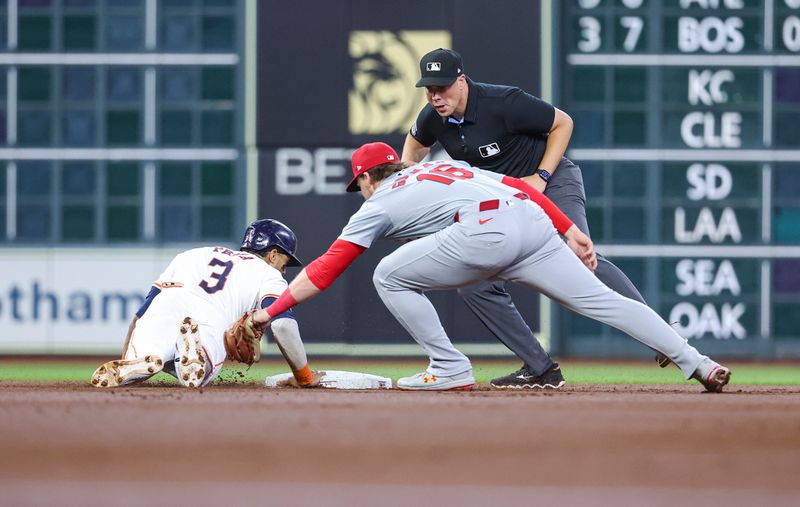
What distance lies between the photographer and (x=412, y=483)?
4.27 meters

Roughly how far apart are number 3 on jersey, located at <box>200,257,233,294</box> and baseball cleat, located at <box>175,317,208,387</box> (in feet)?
1.06

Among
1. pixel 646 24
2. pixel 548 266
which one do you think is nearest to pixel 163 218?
pixel 646 24

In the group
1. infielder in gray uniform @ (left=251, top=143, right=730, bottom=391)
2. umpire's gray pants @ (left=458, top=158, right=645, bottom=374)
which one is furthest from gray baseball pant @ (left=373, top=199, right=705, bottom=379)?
umpire's gray pants @ (left=458, top=158, right=645, bottom=374)

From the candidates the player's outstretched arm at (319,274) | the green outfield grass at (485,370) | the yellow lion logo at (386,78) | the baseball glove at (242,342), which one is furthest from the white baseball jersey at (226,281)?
the yellow lion logo at (386,78)

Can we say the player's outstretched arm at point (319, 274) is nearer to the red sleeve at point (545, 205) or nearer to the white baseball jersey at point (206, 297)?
the white baseball jersey at point (206, 297)

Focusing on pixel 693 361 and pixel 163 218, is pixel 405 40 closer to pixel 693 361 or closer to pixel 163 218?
pixel 163 218

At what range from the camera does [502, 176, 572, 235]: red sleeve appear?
5371 mm

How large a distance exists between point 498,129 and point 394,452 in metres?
2.21

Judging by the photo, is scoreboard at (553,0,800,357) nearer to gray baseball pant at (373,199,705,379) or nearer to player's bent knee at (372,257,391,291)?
gray baseball pant at (373,199,705,379)

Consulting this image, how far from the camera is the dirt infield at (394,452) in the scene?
13.8 ft

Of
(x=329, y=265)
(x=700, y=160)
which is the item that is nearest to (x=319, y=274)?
(x=329, y=265)

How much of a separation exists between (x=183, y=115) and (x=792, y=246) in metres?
6.16

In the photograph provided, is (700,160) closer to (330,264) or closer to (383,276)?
(383,276)

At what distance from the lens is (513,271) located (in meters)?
5.37
